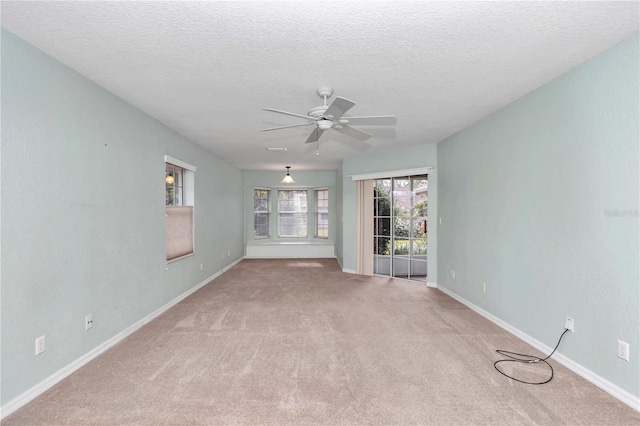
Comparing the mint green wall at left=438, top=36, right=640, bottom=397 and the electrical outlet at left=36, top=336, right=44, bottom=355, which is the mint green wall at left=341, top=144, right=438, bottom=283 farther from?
the electrical outlet at left=36, top=336, right=44, bottom=355

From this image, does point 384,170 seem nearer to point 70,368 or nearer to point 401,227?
point 401,227

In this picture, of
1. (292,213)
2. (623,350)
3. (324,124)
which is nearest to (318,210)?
(292,213)

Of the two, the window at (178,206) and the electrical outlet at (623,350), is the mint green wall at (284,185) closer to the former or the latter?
the window at (178,206)

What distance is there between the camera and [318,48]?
7.27 ft

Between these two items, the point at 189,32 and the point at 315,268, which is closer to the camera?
the point at 189,32

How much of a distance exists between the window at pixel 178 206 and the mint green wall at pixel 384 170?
318 cm

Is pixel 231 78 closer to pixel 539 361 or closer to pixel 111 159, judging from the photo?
pixel 111 159

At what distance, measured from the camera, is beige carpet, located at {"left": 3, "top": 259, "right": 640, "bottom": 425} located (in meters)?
2.00

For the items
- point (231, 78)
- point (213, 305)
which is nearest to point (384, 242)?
point (213, 305)

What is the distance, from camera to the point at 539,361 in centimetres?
272

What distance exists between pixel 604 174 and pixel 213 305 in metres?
4.40

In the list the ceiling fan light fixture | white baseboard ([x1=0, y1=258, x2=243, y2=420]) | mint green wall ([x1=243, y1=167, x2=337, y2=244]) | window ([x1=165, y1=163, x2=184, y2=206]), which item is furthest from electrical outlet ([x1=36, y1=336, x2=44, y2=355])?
mint green wall ([x1=243, y1=167, x2=337, y2=244])

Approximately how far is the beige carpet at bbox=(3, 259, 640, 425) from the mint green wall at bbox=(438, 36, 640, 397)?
1.18 feet

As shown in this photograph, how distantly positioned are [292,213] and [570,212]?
7.27m
